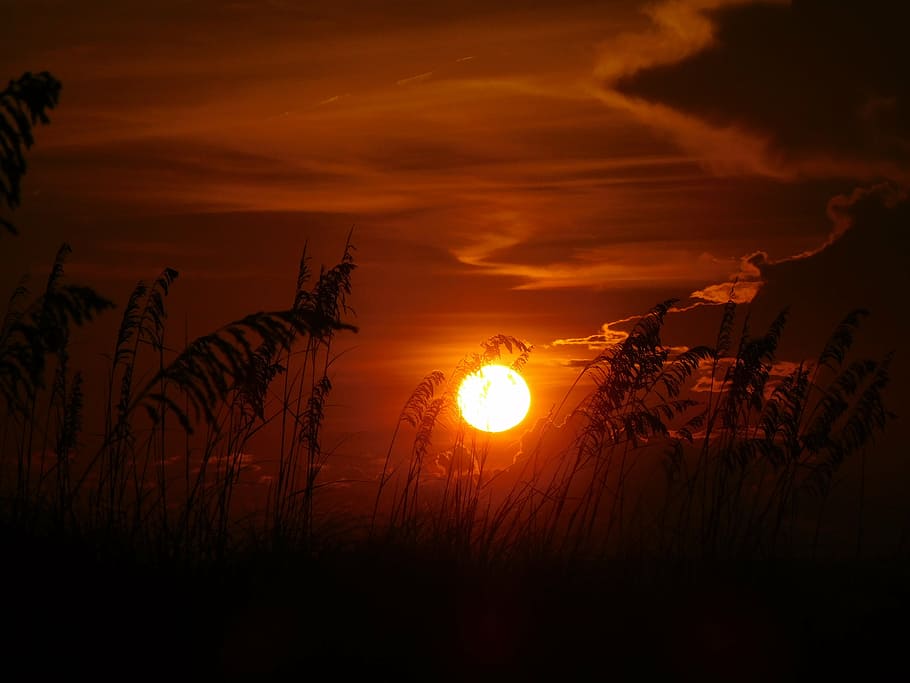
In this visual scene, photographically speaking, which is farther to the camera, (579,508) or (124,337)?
(579,508)

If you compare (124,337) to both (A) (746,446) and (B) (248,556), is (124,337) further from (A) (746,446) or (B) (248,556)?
(A) (746,446)

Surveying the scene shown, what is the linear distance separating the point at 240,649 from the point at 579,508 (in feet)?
11.2

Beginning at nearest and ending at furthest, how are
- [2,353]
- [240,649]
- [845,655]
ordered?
[2,353] → [240,649] → [845,655]

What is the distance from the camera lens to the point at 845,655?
222 inches

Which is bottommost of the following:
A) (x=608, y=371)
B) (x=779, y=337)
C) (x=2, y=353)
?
(x=2, y=353)

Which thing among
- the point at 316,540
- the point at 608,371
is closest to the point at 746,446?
the point at 608,371

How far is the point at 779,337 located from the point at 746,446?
2.91ft

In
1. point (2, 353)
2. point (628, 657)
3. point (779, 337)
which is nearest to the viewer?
point (2, 353)

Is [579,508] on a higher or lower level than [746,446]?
lower

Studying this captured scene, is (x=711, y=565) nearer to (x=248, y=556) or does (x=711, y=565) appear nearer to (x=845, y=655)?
(x=845, y=655)

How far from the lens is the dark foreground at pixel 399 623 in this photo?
14.5 ft

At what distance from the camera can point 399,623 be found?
494 cm

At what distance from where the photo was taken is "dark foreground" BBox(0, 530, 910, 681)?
4.42 metres

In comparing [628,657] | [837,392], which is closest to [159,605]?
[628,657]
